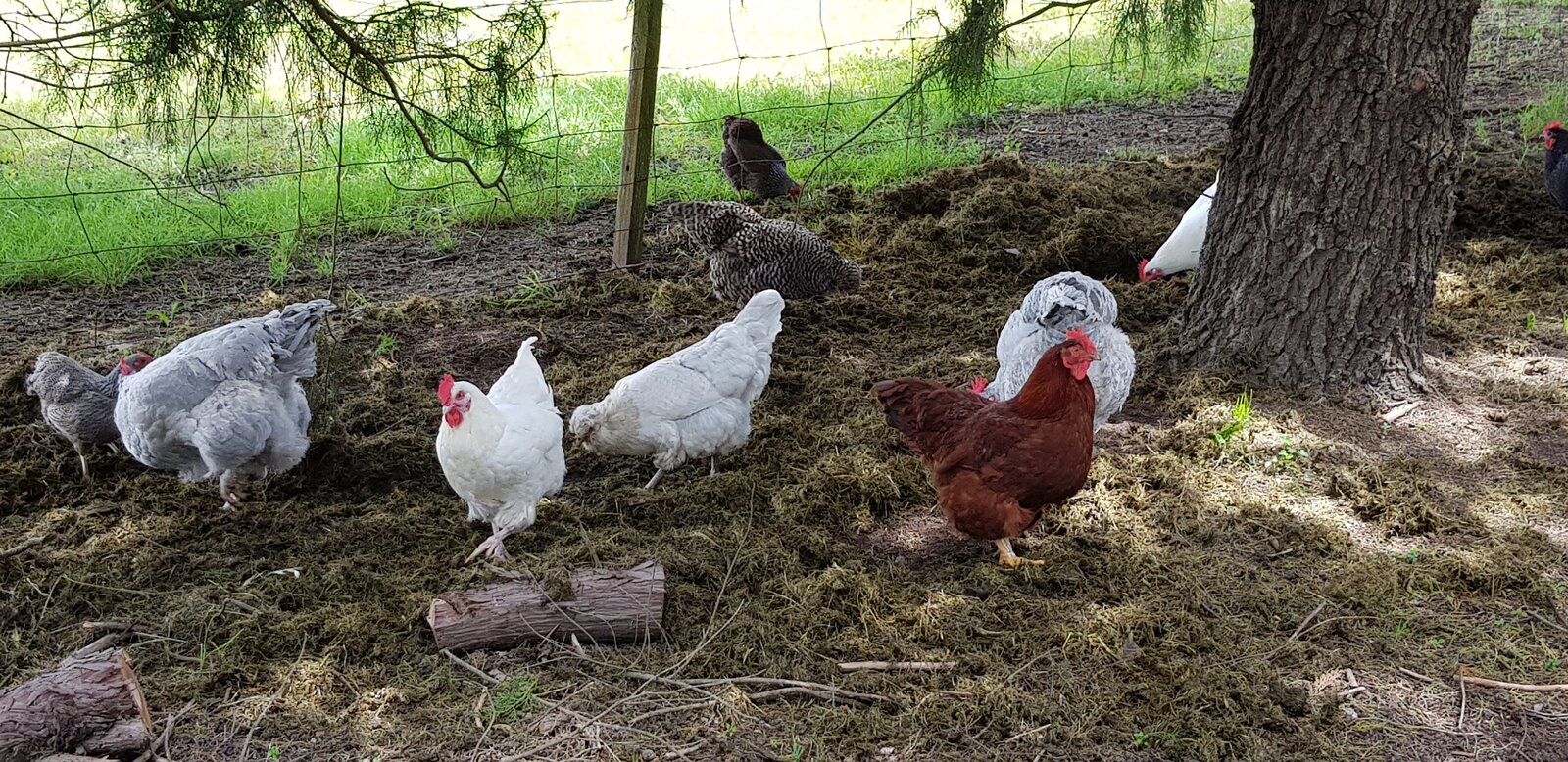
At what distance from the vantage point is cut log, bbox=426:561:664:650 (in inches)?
125

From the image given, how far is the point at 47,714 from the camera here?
2.68m

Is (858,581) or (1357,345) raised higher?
(1357,345)

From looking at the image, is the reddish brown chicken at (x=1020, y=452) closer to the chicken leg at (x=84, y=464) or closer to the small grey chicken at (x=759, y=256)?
the small grey chicken at (x=759, y=256)

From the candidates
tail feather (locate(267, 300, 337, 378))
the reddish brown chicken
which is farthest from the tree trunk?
tail feather (locate(267, 300, 337, 378))

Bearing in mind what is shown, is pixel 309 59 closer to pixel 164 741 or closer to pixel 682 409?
pixel 682 409

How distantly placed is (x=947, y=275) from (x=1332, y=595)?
3.16m

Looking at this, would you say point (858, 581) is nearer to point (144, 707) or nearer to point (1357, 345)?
point (144, 707)

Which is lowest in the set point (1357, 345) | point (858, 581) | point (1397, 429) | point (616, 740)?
point (616, 740)

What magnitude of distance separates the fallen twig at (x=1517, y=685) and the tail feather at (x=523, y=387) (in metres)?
3.07

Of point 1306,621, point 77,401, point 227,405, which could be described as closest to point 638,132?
point 227,405

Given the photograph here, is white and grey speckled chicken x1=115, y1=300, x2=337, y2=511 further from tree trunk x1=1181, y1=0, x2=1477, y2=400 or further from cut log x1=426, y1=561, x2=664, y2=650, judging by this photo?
tree trunk x1=1181, y1=0, x2=1477, y2=400

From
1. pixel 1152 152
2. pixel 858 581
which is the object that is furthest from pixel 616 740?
pixel 1152 152

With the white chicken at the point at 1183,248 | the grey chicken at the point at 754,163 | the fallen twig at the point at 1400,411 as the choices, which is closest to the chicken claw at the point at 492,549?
the fallen twig at the point at 1400,411

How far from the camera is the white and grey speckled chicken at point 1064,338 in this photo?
4156 millimetres
